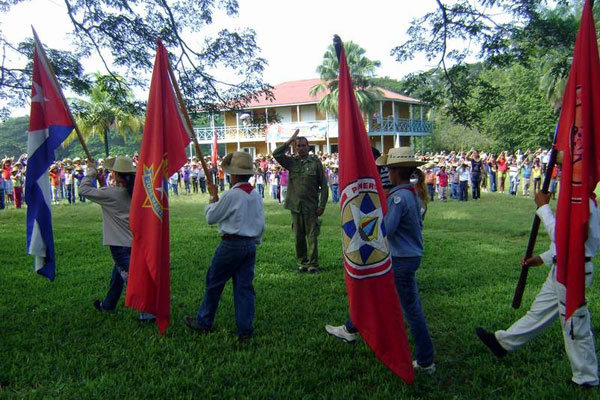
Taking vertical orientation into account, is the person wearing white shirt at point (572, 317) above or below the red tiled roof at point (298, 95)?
below

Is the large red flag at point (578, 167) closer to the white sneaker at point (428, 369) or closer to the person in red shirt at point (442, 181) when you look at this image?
the white sneaker at point (428, 369)

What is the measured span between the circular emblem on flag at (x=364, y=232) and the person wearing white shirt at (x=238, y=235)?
51.0 inches

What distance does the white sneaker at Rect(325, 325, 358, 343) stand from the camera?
17.0 ft

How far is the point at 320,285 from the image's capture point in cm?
740

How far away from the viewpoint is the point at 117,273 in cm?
606

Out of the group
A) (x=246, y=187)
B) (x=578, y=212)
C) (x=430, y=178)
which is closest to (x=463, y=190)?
(x=430, y=178)

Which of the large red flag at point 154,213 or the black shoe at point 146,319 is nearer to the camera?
the large red flag at point 154,213

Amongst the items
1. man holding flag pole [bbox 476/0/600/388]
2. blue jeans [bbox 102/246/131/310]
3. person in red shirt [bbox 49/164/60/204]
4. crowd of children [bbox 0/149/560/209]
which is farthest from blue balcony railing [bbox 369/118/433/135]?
man holding flag pole [bbox 476/0/600/388]

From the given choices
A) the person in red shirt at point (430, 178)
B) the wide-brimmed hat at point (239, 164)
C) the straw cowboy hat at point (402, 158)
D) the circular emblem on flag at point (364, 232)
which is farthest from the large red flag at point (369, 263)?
Result: the person in red shirt at point (430, 178)

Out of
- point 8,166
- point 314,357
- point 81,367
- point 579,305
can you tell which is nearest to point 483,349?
point 579,305

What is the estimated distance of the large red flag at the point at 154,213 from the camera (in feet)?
16.3

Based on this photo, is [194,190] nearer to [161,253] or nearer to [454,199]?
[454,199]

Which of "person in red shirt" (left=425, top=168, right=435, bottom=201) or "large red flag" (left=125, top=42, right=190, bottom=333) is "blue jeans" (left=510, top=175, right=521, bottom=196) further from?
"large red flag" (left=125, top=42, right=190, bottom=333)

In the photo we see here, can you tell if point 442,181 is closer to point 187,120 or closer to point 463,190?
point 463,190
